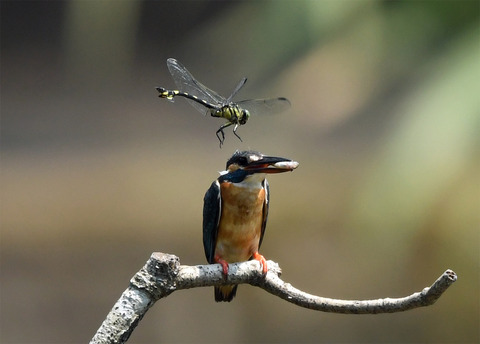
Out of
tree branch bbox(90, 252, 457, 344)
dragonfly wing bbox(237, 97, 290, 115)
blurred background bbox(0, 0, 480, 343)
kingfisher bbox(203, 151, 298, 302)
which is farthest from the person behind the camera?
blurred background bbox(0, 0, 480, 343)

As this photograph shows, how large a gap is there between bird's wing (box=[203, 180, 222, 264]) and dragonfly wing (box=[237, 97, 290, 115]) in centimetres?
18

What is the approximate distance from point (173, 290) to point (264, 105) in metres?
0.28

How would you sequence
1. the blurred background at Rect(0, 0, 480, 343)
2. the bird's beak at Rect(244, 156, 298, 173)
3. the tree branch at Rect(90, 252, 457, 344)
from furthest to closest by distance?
1. the blurred background at Rect(0, 0, 480, 343)
2. the bird's beak at Rect(244, 156, 298, 173)
3. the tree branch at Rect(90, 252, 457, 344)

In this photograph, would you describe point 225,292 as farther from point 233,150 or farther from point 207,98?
point 233,150

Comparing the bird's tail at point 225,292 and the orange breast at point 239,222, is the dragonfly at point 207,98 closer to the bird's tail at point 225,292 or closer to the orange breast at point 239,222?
the orange breast at point 239,222

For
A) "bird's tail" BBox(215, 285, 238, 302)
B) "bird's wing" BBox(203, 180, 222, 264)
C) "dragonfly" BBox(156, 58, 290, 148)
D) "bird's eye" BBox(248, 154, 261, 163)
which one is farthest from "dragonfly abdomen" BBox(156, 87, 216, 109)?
"bird's tail" BBox(215, 285, 238, 302)

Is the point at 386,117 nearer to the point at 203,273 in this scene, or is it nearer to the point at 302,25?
the point at 302,25

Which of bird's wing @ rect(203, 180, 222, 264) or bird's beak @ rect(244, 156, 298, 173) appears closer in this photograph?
bird's beak @ rect(244, 156, 298, 173)

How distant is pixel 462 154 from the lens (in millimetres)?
2170

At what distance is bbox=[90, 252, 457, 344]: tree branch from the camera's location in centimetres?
74

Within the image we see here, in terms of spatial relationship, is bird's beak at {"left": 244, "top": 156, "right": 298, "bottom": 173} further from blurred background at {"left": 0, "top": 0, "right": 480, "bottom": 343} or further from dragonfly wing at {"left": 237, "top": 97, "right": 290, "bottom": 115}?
blurred background at {"left": 0, "top": 0, "right": 480, "bottom": 343}

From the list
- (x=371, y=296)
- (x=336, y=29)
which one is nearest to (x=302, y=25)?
(x=336, y=29)

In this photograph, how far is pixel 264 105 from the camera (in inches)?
38.7

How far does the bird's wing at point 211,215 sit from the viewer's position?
1141mm
